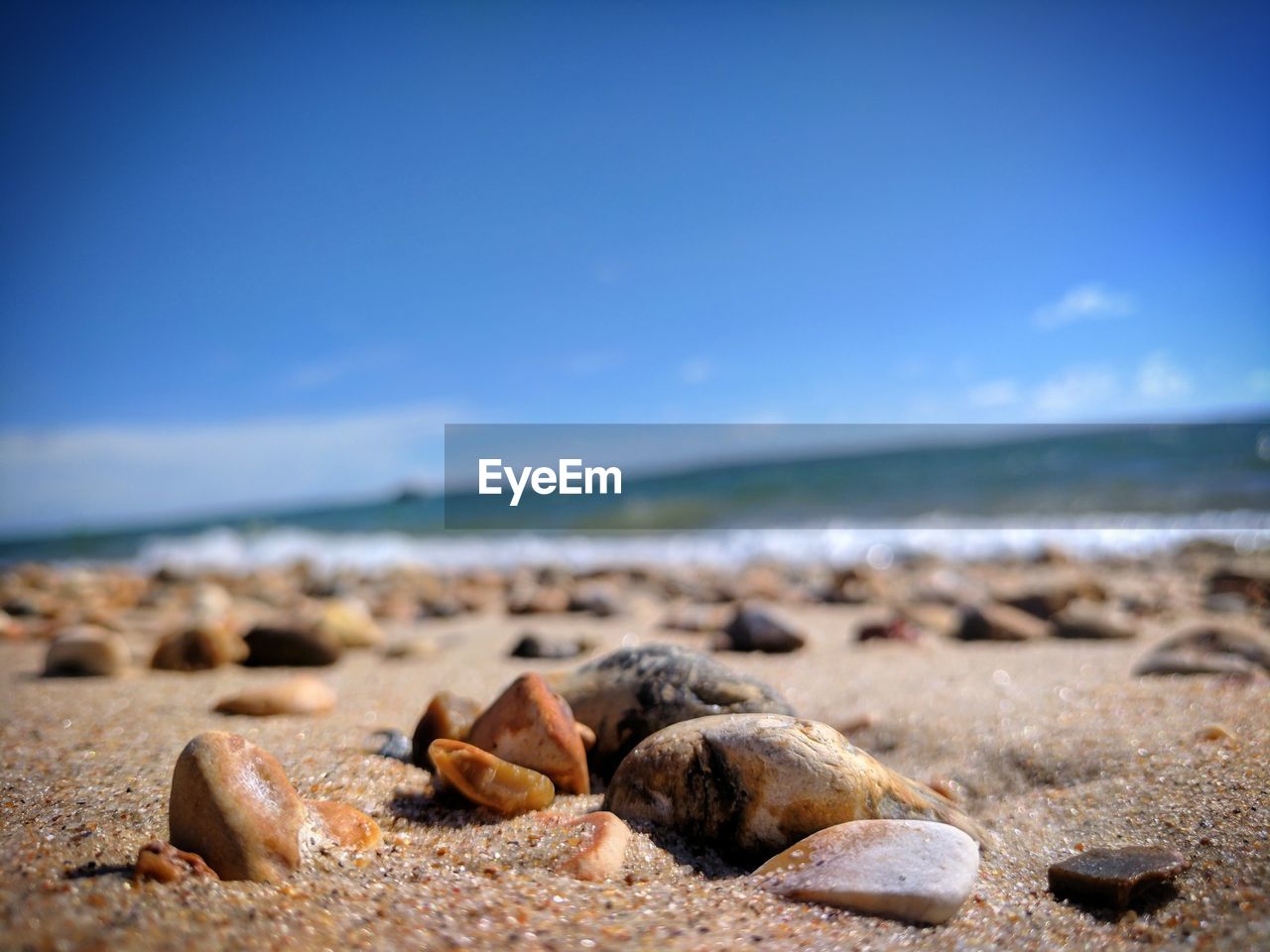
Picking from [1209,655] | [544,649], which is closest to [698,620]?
[544,649]

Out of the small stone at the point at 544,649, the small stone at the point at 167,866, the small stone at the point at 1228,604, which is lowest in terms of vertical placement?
the small stone at the point at 544,649

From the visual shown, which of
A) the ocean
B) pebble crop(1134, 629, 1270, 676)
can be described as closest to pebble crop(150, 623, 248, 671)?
pebble crop(1134, 629, 1270, 676)

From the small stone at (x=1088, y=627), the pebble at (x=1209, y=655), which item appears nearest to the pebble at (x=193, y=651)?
the pebble at (x=1209, y=655)

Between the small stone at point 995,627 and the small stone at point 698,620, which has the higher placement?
the small stone at point 995,627

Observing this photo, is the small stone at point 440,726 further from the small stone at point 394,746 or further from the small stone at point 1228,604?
the small stone at point 1228,604

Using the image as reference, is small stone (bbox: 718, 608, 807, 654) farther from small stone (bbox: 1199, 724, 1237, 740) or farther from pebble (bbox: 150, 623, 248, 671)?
pebble (bbox: 150, 623, 248, 671)

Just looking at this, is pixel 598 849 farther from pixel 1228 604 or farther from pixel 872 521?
pixel 872 521

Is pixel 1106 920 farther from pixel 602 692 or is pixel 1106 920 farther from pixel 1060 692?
pixel 1060 692

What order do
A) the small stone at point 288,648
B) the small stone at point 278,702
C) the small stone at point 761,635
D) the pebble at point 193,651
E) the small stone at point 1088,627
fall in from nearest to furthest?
the small stone at point 278,702 → the pebble at point 193,651 → the small stone at point 288,648 → the small stone at point 761,635 → the small stone at point 1088,627
